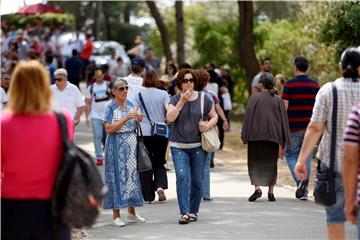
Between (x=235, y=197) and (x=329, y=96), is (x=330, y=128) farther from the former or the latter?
(x=235, y=197)

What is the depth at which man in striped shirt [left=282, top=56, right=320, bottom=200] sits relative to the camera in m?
13.5

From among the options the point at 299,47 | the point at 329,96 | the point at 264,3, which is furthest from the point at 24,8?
the point at 329,96

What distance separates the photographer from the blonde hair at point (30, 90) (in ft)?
21.3

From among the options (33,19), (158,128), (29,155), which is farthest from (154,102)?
(33,19)

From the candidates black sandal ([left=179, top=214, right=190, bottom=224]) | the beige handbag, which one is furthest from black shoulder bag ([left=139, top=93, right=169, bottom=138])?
black sandal ([left=179, top=214, right=190, bottom=224])

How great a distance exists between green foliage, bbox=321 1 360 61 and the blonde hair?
1029 cm

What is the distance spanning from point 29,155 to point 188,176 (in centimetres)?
510

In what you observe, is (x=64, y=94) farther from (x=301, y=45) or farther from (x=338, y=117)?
(x=301, y=45)

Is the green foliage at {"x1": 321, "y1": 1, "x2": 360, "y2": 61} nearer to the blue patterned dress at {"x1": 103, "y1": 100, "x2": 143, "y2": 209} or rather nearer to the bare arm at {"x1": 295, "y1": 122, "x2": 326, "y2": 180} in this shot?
the blue patterned dress at {"x1": 103, "y1": 100, "x2": 143, "y2": 209}

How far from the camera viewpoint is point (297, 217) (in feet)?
38.7

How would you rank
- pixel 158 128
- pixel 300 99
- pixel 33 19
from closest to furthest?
1. pixel 158 128
2. pixel 300 99
3. pixel 33 19

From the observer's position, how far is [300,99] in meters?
13.6

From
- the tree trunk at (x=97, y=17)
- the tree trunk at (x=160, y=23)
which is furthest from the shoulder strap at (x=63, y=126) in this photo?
the tree trunk at (x=97, y=17)

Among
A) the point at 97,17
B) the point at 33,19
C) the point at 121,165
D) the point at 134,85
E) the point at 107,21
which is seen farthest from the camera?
the point at 107,21
